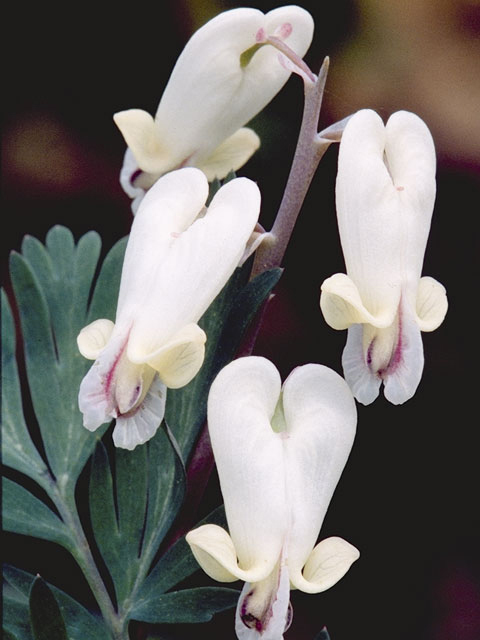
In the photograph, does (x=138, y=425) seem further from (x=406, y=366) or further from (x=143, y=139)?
(x=143, y=139)

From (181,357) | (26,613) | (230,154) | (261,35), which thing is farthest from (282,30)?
(26,613)

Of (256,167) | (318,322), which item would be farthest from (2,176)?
(318,322)

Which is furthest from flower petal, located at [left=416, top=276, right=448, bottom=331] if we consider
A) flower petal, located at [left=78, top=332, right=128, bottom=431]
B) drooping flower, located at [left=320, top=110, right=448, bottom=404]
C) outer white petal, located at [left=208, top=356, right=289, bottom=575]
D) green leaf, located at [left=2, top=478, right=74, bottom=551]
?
green leaf, located at [left=2, top=478, right=74, bottom=551]

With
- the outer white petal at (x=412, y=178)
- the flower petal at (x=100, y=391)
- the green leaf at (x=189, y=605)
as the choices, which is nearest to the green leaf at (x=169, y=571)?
the green leaf at (x=189, y=605)

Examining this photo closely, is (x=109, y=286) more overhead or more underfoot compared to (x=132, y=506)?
more overhead

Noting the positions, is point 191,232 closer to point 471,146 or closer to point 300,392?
point 300,392

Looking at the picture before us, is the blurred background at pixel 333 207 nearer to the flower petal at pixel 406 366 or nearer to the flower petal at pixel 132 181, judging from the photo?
the flower petal at pixel 132 181
